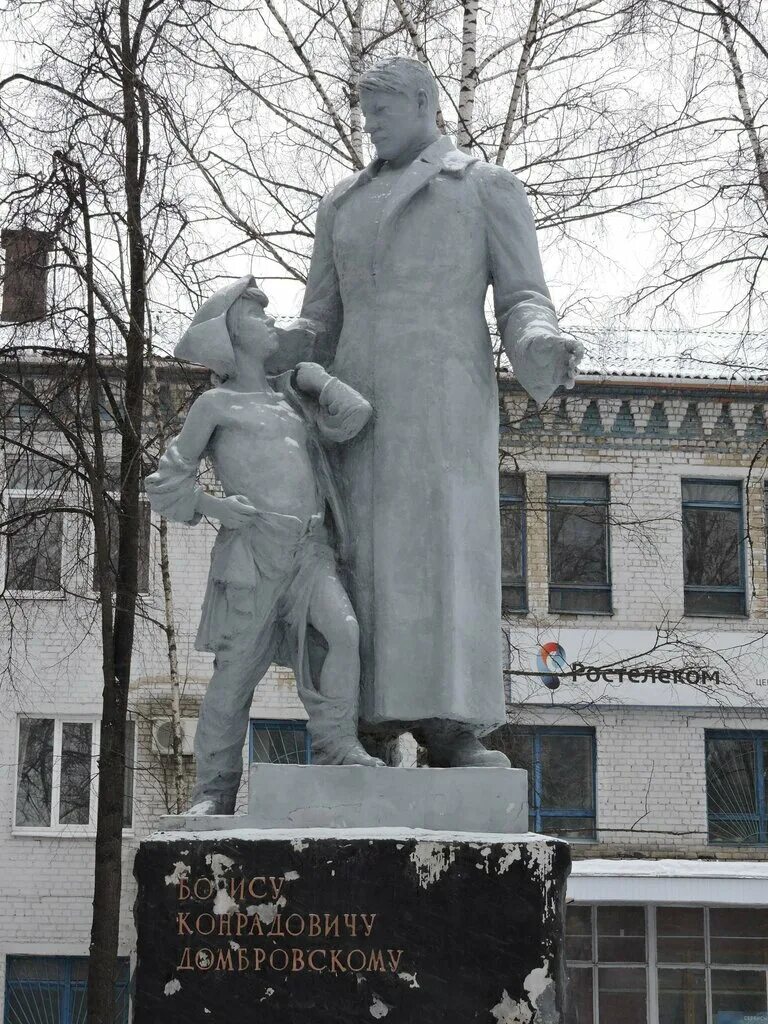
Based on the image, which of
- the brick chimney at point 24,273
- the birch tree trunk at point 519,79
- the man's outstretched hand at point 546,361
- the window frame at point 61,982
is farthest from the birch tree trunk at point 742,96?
the window frame at point 61,982

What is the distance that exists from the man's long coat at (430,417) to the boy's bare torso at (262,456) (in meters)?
0.21

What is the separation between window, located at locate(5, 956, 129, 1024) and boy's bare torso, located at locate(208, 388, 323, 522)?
14.9 m

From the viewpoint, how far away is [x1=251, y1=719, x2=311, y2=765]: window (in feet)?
63.4

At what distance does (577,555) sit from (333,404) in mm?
15857

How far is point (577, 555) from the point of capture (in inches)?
809

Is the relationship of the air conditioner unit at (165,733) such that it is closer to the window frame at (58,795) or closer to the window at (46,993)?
the window frame at (58,795)

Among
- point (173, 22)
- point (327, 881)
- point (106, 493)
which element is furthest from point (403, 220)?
point (173, 22)

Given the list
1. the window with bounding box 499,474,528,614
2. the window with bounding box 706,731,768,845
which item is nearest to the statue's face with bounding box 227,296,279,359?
the window with bounding box 499,474,528,614

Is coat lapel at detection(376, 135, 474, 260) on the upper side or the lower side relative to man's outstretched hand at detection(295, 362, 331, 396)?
upper

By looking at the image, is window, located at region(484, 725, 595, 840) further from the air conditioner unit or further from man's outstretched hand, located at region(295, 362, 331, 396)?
man's outstretched hand, located at region(295, 362, 331, 396)

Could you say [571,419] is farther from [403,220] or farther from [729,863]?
[403,220]

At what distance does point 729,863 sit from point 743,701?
1981mm

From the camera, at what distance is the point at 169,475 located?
4.83m

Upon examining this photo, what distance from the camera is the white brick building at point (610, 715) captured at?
18.8 m
